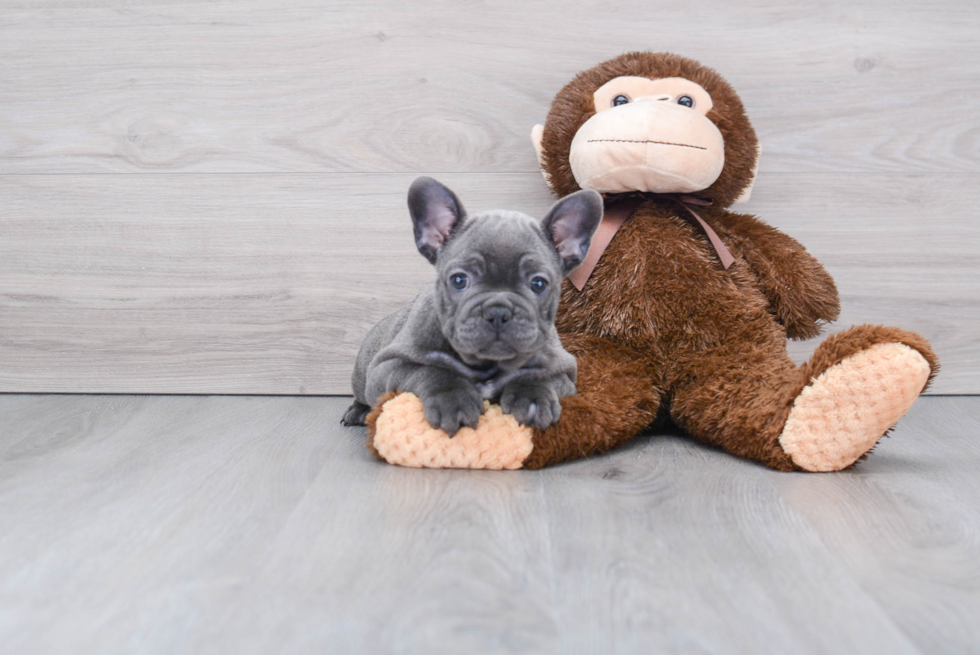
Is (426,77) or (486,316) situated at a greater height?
(426,77)

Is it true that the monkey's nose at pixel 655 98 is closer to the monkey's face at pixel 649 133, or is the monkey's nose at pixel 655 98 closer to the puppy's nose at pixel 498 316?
the monkey's face at pixel 649 133

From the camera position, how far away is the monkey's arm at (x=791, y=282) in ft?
4.78

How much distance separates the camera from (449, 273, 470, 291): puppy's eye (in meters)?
1.20

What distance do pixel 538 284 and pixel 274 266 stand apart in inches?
33.0

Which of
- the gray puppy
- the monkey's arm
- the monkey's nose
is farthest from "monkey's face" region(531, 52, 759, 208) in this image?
the gray puppy

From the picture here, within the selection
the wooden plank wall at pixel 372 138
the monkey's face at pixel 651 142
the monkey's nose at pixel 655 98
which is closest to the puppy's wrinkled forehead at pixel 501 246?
the monkey's face at pixel 651 142

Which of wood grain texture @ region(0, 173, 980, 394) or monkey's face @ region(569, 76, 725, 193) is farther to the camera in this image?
wood grain texture @ region(0, 173, 980, 394)

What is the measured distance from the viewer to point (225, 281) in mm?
1823

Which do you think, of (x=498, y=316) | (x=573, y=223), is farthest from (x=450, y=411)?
(x=573, y=223)

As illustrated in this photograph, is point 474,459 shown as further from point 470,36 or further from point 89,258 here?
point 89,258

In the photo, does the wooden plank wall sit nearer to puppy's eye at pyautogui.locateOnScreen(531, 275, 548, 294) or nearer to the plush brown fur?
the plush brown fur

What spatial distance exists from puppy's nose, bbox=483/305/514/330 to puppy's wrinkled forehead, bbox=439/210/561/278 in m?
0.08

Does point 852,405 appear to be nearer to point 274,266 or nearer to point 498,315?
point 498,315

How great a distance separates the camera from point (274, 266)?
71.4 inches
